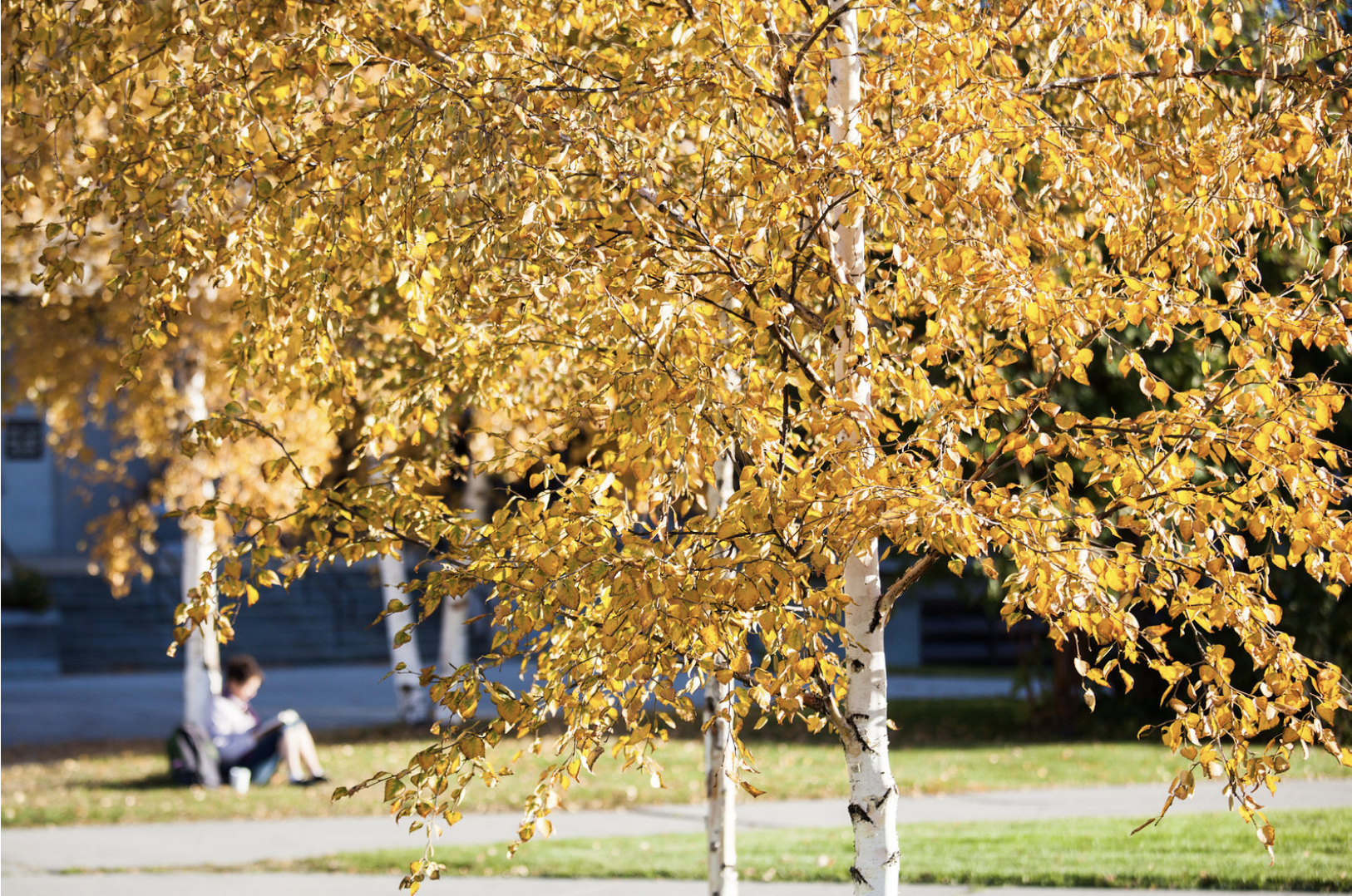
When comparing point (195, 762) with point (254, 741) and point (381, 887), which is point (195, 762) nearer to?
point (254, 741)

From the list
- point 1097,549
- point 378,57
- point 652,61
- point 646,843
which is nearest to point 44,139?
point 378,57

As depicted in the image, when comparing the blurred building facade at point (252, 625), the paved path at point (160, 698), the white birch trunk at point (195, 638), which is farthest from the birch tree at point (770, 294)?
the blurred building facade at point (252, 625)

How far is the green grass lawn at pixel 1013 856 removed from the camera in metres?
6.34

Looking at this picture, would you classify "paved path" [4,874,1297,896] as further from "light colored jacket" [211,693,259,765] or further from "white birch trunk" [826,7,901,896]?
"light colored jacket" [211,693,259,765]

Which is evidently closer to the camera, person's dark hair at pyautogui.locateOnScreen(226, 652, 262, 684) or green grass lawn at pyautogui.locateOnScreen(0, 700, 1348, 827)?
green grass lawn at pyautogui.locateOnScreen(0, 700, 1348, 827)

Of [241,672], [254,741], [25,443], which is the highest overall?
[25,443]

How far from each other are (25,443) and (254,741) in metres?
22.6

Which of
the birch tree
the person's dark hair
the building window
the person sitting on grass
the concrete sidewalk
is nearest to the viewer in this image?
the birch tree

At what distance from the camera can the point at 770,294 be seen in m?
3.12

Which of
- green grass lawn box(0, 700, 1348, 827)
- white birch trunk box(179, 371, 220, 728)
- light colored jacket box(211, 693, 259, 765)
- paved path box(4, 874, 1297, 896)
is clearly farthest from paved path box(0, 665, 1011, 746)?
paved path box(4, 874, 1297, 896)

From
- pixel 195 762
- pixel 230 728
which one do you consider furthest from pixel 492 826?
pixel 195 762

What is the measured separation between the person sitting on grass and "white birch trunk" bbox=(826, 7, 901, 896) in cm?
718

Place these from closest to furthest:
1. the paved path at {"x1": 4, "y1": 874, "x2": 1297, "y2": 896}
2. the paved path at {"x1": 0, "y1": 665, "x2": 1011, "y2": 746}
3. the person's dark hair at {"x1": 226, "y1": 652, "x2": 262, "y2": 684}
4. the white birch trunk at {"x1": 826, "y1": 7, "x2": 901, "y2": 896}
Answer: the white birch trunk at {"x1": 826, "y1": 7, "x2": 901, "y2": 896}
the paved path at {"x1": 4, "y1": 874, "x2": 1297, "y2": 896}
the person's dark hair at {"x1": 226, "y1": 652, "x2": 262, "y2": 684}
the paved path at {"x1": 0, "y1": 665, "x2": 1011, "y2": 746}

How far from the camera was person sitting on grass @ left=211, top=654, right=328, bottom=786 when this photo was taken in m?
9.96
